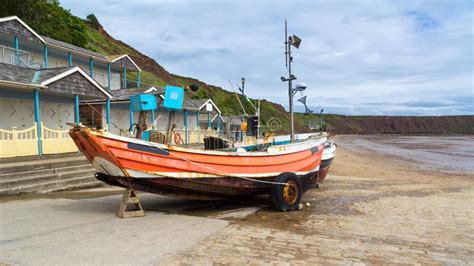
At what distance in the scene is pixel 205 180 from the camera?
7.64 meters

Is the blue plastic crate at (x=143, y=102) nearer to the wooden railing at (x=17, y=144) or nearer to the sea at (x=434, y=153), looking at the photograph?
the wooden railing at (x=17, y=144)

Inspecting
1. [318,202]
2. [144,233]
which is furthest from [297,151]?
[144,233]

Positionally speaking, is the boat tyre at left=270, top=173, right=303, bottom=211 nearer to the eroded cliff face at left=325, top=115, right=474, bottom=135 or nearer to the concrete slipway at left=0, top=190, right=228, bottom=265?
the concrete slipway at left=0, top=190, right=228, bottom=265

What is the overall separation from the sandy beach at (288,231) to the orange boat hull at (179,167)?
580mm

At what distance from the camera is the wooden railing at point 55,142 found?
1338 cm

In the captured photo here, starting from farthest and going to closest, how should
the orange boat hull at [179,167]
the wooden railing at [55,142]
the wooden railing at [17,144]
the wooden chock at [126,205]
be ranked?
the wooden railing at [55,142]
the wooden railing at [17,144]
the wooden chock at [126,205]
the orange boat hull at [179,167]

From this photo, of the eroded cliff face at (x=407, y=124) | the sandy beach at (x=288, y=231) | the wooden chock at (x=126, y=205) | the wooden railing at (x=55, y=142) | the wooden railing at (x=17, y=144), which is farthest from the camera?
the eroded cliff face at (x=407, y=124)

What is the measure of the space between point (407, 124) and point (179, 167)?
171m

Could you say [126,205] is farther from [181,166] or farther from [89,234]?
[89,234]

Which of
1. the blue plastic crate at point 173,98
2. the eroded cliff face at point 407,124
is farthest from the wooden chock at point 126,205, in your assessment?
the eroded cliff face at point 407,124

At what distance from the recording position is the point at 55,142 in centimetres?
1377

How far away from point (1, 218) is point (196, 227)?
3784 mm

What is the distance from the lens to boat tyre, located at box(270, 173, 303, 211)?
8164mm

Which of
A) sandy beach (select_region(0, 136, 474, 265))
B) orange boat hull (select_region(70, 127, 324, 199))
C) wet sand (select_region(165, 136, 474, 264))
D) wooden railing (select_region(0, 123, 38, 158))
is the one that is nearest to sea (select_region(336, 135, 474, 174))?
wet sand (select_region(165, 136, 474, 264))
